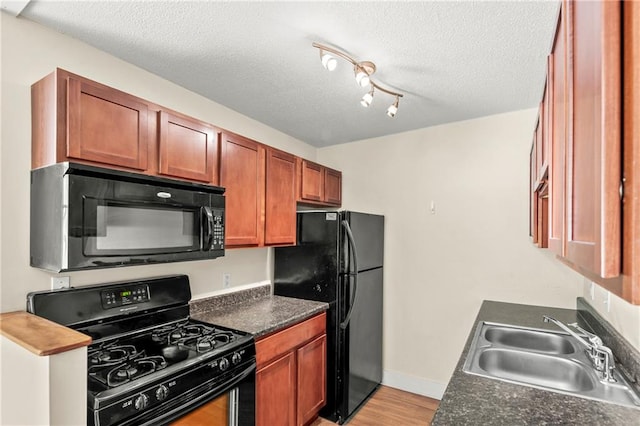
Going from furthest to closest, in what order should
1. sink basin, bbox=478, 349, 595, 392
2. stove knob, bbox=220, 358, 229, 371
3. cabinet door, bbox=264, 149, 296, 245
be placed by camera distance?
cabinet door, bbox=264, 149, 296, 245, stove knob, bbox=220, 358, 229, 371, sink basin, bbox=478, 349, 595, 392

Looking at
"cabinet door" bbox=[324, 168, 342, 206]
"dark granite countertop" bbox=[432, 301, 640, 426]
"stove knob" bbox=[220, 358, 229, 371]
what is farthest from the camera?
"cabinet door" bbox=[324, 168, 342, 206]

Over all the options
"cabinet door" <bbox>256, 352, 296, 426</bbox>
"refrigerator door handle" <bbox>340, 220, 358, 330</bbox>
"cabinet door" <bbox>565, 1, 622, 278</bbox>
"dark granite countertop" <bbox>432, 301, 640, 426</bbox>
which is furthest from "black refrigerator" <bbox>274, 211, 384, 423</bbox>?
"cabinet door" <bbox>565, 1, 622, 278</bbox>

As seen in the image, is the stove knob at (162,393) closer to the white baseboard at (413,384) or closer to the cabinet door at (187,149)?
the cabinet door at (187,149)

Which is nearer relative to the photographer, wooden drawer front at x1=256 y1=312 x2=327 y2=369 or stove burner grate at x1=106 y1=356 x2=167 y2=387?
stove burner grate at x1=106 y1=356 x2=167 y2=387

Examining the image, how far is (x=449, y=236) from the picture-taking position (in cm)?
307

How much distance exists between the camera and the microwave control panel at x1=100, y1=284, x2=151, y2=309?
6.00 ft

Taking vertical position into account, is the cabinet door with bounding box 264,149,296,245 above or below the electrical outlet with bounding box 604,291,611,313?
above

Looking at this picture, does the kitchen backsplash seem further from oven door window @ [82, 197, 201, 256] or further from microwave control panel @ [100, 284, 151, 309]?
microwave control panel @ [100, 284, 151, 309]

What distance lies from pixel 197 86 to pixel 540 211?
227 centimetres

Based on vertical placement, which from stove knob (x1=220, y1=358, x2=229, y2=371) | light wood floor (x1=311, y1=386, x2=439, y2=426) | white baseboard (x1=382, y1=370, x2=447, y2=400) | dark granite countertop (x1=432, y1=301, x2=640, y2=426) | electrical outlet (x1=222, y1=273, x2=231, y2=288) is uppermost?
electrical outlet (x1=222, y1=273, x2=231, y2=288)

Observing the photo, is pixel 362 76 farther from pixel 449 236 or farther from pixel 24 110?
pixel 449 236

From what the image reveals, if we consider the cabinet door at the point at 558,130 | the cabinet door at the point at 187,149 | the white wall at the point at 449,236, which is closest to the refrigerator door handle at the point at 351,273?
the white wall at the point at 449,236

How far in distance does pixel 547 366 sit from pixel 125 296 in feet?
7.38

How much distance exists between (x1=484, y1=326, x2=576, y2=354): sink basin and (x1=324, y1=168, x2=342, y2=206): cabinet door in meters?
1.86
